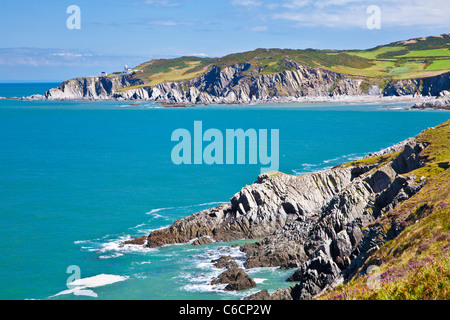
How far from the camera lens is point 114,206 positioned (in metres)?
76.5

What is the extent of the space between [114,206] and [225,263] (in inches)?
1346

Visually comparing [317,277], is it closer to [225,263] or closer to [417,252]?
[417,252]

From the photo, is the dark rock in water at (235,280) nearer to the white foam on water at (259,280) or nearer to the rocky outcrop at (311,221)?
the white foam on water at (259,280)

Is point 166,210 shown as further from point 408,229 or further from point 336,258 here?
point 408,229

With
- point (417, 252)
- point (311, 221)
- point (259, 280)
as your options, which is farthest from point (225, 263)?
point (417, 252)

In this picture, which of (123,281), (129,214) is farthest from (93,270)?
(129,214)

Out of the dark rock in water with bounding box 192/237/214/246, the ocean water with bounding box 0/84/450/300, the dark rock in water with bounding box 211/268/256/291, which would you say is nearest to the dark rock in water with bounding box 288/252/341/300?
the ocean water with bounding box 0/84/450/300

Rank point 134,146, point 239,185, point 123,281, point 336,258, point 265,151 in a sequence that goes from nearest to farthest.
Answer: point 336,258 → point 123,281 → point 239,185 → point 265,151 → point 134,146

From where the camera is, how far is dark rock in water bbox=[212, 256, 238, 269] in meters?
47.6

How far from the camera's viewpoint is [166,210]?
240 feet

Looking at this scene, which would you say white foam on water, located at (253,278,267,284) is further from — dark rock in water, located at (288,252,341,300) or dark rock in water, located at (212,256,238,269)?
dark rock in water, located at (288,252,341,300)

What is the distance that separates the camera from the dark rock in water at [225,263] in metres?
47.6
